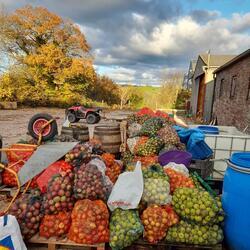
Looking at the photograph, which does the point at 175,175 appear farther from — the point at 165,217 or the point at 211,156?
the point at 211,156

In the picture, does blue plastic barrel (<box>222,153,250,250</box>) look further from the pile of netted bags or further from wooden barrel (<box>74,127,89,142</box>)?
wooden barrel (<box>74,127,89,142</box>)

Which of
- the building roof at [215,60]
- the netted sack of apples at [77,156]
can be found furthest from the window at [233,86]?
the netted sack of apples at [77,156]

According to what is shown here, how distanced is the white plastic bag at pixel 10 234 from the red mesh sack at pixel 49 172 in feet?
2.12

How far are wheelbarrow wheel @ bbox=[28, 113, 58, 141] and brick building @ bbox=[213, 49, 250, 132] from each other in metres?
5.92

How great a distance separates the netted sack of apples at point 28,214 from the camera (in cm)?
249

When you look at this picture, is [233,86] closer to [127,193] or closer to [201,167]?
[201,167]

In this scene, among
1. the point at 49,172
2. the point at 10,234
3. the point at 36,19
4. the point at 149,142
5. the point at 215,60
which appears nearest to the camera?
the point at 10,234

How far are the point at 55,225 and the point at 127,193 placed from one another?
32.7 inches

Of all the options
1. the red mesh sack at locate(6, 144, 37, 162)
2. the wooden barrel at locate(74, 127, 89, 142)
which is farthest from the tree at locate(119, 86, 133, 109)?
the red mesh sack at locate(6, 144, 37, 162)

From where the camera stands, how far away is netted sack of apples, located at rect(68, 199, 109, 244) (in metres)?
2.41

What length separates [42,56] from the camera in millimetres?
22391

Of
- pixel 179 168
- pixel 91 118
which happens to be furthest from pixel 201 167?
pixel 91 118

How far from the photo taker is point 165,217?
2504 millimetres

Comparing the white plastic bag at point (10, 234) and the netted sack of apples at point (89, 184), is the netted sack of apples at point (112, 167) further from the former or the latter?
the white plastic bag at point (10, 234)
